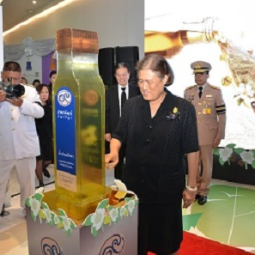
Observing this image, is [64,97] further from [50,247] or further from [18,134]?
[18,134]

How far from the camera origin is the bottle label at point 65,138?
0.92m

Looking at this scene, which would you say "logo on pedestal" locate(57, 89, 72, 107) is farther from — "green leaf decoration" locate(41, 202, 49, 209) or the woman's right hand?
the woman's right hand

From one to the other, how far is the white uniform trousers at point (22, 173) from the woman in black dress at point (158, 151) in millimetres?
1426

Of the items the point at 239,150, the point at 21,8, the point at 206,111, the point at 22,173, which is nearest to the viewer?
the point at 22,173

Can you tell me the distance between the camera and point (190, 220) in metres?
2.85

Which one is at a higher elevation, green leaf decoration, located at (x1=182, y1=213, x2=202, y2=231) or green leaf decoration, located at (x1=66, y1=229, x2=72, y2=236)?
green leaf decoration, located at (x1=66, y1=229, x2=72, y2=236)

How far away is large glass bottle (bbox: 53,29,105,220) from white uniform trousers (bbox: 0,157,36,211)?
183 cm

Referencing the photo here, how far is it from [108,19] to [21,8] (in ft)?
7.39

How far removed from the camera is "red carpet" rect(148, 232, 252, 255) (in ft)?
7.37

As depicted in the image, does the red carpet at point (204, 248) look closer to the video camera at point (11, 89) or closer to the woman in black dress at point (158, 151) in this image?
the woman in black dress at point (158, 151)

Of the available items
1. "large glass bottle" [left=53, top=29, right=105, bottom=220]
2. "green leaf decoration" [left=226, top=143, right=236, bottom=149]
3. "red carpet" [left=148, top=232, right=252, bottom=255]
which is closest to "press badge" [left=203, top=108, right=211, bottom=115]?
"green leaf decoration" [left=226, top=143, right=236, bottom=149]

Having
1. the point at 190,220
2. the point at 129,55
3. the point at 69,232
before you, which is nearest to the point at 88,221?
the point at 69,232

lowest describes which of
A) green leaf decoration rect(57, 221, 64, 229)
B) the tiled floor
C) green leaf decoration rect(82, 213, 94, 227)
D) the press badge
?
the tiled floor

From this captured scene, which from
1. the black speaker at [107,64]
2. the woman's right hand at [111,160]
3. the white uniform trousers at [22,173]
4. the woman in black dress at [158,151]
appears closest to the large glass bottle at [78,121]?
the woman's right hand at [111,160]
